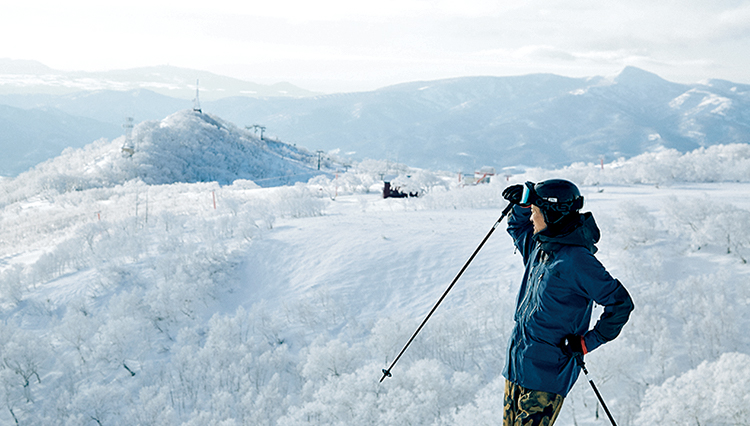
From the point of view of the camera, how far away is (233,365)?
15.5 m

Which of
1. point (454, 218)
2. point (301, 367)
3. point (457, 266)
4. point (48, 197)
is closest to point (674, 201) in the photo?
point (457, 266)

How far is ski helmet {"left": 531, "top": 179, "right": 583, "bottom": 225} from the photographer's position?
292cm

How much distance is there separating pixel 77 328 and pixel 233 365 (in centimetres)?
703

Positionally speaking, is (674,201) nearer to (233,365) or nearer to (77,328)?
(233,365)

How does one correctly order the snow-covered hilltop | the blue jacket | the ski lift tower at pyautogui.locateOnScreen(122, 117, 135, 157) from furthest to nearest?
the ski lift tower at pyautogui.locateOnScreen(122, 117, 135, 157) → the snow-covered hilltop → the blue jacket

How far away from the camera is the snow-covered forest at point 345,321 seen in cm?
1131

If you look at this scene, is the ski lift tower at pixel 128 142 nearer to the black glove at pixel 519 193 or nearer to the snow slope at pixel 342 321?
the snow slope at pixel 342 321

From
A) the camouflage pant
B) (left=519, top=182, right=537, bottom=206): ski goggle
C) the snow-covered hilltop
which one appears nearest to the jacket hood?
(left=519, top=182, right=537, bottom=206): ski goggle

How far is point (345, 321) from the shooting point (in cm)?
1647

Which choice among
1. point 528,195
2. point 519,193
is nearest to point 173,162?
point 519,193

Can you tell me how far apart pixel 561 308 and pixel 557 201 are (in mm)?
704

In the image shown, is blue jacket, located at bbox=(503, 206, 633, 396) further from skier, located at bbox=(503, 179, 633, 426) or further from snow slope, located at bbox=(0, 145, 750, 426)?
snow slope, located at bbox=(0, 145, 750, 426)

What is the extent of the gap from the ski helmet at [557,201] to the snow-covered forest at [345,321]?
332 inches

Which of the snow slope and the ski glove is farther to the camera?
the snow slope
